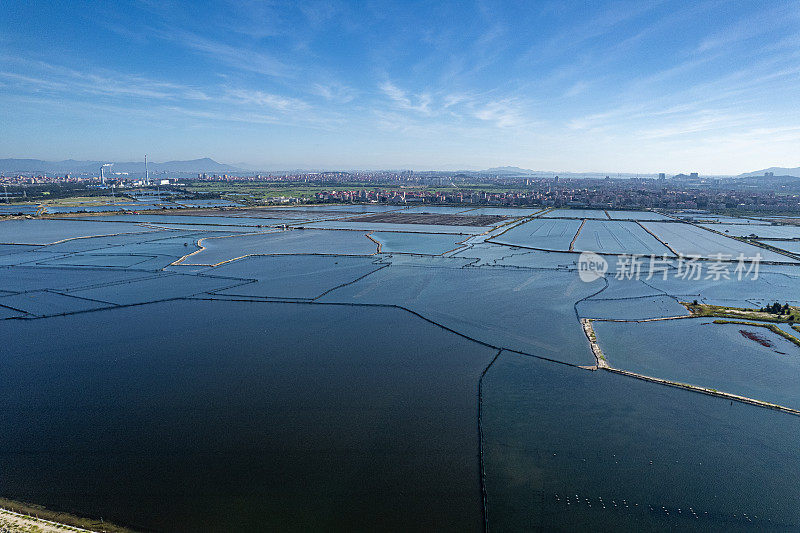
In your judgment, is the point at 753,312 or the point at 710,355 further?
the point at 753,312

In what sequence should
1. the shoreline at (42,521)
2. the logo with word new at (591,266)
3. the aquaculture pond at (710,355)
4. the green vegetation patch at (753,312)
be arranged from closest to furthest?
1. the shoreline at (42,521)
2. the aquaculture pond at (710,355)
3. the green vegetation patch at (753,312)
4. the logo with word new at (591,266)

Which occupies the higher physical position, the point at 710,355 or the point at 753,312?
the point at 753,312

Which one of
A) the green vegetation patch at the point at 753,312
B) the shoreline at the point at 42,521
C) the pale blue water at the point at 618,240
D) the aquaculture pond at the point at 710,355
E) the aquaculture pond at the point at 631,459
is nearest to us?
the shoreline at the point at 42,521

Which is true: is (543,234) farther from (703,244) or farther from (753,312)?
Answer: (753,312)

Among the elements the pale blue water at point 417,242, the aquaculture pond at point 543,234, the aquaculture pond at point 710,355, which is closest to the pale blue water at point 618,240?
the aquaculture pond at point 543,234

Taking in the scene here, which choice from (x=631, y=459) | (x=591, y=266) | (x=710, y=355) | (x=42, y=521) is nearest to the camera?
(x=42, y=521)

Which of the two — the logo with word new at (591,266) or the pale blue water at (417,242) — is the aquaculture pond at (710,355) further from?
the pale blue water at (417,242)

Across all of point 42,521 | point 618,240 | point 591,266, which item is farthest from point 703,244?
point 42,521

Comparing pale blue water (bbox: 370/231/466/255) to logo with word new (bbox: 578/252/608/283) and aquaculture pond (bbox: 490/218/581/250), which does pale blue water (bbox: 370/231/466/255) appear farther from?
logo with word new (bbox: 578/252/608/283)

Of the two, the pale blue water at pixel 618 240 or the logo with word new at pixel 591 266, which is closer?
the logo with word new at pixel 591 266
